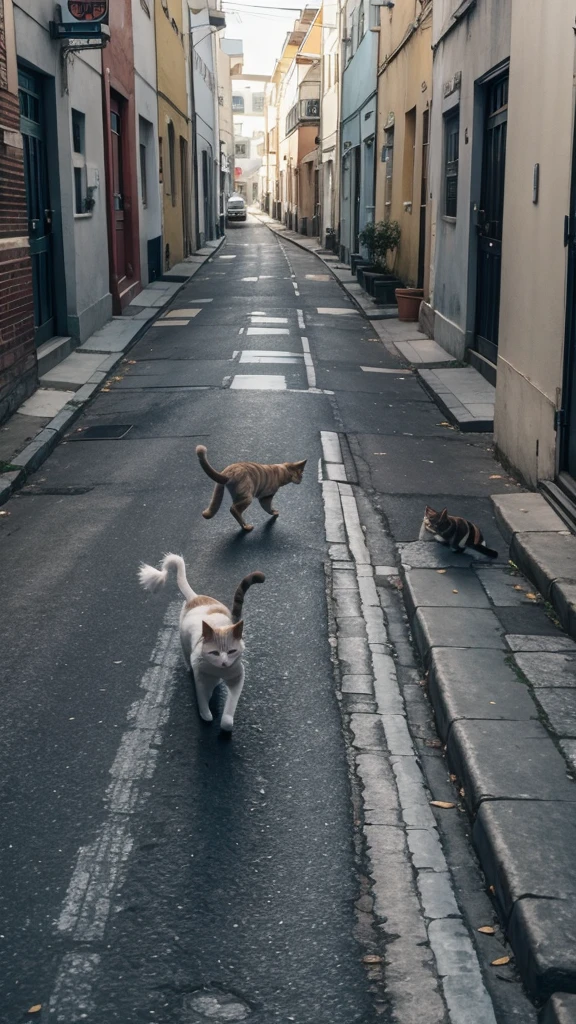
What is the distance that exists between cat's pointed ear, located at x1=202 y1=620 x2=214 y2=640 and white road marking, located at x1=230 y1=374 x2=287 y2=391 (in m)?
8.88

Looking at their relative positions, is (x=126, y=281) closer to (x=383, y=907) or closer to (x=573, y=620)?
(x=573, y=620)

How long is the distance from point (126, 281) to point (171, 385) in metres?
8.91

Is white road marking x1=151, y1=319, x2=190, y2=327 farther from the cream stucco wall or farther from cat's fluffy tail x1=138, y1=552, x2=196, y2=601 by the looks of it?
cat's fluffy tail x1=138, y1=552, x2=196, y2=601

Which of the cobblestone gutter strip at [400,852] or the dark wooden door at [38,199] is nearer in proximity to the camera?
the cobblestone gutter strip at [400,852]

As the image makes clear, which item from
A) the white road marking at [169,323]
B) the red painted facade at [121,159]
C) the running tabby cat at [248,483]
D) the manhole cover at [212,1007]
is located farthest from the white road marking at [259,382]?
the manhole cover at [212,1007]

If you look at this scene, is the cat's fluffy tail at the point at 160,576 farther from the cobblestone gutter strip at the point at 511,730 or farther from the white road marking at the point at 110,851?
the cobblestone gutter strip at the point at 511,730

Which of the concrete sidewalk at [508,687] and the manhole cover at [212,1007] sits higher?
the concrete sidewalk at [508,687]

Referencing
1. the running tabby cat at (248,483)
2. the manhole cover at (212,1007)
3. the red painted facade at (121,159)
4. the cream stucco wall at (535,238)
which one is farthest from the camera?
the red painted facade at (121,159)

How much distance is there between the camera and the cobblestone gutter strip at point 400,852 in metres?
3.36

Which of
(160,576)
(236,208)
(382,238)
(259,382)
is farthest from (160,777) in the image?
(236,208)

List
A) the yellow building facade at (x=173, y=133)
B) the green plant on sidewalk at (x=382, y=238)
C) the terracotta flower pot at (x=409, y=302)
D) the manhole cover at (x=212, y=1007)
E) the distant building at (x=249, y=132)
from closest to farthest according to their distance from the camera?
the manhole cover at (x=212, y=1007) → the terracotta flower pot at (x=409, y=302) → the green plant on sidewalk at (x=382, y=238) → the yellow building facade at (x=173, y=133) → the distant building at (x=249, y=132)

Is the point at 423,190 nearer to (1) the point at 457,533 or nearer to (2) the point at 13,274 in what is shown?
(2) the point at 13,274

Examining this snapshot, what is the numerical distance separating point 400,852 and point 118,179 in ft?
64.2

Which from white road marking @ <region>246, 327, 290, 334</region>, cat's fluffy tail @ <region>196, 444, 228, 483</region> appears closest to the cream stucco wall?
cat's fluffy tail @ <region>196, 444, 228, 483</region>
